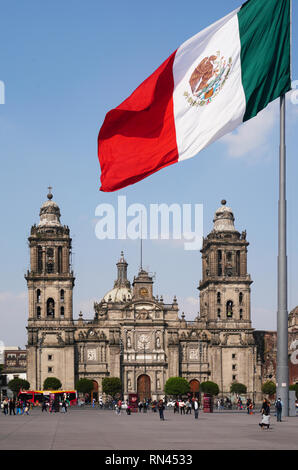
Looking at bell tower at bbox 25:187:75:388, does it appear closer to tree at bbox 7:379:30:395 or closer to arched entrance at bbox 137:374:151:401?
tree at bbox 7:379:30:395

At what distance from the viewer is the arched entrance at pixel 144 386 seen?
121438 mm

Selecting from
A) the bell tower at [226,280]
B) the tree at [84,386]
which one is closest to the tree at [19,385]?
the tree at [84,386]

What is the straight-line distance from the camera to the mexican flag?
2505 cm

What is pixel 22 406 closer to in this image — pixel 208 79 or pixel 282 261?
pixel 282 261

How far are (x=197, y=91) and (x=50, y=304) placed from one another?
321 ft

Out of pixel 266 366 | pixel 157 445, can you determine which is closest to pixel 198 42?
pixel 157 445

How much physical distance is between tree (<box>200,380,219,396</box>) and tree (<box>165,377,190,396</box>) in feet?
7.31

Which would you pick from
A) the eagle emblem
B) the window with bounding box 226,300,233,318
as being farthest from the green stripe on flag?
the window with bounding box 226,300,233,318

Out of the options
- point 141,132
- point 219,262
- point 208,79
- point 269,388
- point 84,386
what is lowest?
point 269,388

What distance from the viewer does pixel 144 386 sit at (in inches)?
4798

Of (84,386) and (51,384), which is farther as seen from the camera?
(84,386)

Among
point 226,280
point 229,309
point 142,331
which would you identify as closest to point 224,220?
point 226,280

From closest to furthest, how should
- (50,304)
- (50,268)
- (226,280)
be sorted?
(50,304) < (50,268) < (226,280)

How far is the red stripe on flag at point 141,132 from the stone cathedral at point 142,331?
311ft
